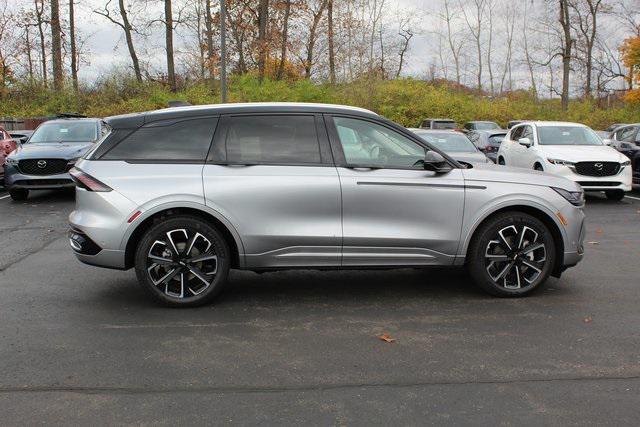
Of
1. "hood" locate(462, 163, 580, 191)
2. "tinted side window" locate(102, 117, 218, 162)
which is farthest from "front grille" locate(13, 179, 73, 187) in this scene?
"hood" locate(462, 163, 580, 191)

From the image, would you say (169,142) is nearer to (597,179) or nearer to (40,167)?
(40,167)

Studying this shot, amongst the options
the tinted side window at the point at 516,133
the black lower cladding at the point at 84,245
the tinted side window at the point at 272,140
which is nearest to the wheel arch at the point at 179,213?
the black lower cladding at the point at 84,245

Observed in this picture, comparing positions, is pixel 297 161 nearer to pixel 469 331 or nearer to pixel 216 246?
pixel 216 246

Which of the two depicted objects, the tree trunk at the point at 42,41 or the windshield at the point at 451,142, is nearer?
the windshield at the point at 451,142

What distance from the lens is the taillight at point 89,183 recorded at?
5.30 meters

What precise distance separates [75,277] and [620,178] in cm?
1046

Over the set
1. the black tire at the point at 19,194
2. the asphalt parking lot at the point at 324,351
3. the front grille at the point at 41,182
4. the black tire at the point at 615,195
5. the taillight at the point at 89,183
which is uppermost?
the taillight at the point at 89,183

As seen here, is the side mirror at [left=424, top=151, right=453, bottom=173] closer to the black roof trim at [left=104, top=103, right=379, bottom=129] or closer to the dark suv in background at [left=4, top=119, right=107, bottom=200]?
the black roof trim at [left=104, top=103, right=379, bottom=129]

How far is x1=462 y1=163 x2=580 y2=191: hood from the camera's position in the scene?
562 cm

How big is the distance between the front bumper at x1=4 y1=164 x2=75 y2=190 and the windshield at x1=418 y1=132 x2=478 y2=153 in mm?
7444

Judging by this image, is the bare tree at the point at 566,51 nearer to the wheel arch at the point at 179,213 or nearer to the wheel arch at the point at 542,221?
the wheel arch at the point at 542,221

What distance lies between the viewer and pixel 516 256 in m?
5.66

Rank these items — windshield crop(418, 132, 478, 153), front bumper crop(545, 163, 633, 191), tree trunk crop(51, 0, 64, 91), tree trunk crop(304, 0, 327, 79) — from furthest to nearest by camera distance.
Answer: tree trunk crop(304, 0, 327, 79) < tree trunk crop(51, 0, 64, 91) < windshield crop(418, 132, 478, 153) < front bumper crop(545, 163, 633, 191)

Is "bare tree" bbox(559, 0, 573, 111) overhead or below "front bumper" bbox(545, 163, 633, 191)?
overhead
